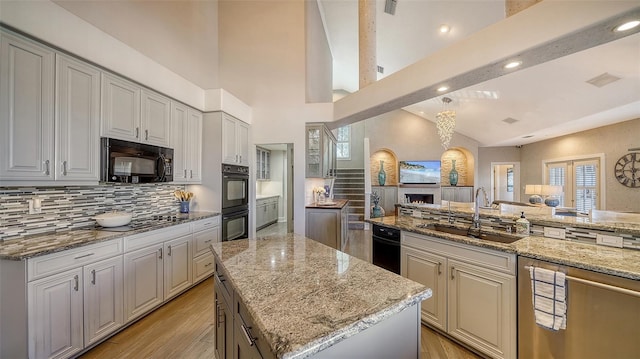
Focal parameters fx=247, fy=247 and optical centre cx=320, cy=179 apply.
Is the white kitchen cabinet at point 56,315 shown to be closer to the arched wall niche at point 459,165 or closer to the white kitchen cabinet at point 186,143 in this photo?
the white kitchen cabinet at point 186,143

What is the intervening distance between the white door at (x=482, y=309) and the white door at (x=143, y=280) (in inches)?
112

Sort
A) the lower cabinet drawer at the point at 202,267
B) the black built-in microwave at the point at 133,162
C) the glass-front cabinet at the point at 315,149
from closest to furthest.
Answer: the black built-in microwave at the point at 133,162 < the lower cabinet drawer at the point at 202,267 < the glass-front cabinet at the point at 315,149

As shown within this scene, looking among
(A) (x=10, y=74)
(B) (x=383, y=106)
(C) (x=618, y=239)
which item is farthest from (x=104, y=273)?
(C) (x=618, y=239)

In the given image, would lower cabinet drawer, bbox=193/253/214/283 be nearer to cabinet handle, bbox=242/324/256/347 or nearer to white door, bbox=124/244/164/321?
white door, bbox=124/244/164/321

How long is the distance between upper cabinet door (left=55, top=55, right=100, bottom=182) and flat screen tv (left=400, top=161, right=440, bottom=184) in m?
8.21

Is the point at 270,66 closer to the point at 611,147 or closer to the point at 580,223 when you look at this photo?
the point at 580,223

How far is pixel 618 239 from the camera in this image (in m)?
1.76

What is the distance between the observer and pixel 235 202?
391 cm

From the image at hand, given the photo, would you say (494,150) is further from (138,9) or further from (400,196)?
(138,9)

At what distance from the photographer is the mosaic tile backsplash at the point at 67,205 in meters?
1.94

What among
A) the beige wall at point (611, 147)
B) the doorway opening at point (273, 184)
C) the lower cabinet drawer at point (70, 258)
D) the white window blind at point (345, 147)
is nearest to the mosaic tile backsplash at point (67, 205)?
the lower cabinet drawer at point (70, 258)

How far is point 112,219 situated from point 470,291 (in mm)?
3299

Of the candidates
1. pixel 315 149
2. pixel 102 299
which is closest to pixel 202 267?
pixel 102 299

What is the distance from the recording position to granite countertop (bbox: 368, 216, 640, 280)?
4.61 feet
